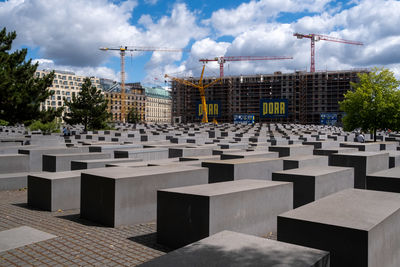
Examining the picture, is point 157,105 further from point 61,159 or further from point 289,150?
point 61,159

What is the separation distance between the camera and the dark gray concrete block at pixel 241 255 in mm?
3611

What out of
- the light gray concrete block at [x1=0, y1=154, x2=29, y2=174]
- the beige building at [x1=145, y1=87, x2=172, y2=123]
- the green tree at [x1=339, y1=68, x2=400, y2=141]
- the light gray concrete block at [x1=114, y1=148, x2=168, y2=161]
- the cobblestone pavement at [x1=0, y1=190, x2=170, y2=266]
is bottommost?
the cobblestone pavement at [x1=0, y1=190, x2=170, y2=266]

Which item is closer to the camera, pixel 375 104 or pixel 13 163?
pixel 13 163

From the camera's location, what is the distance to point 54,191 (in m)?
8.27

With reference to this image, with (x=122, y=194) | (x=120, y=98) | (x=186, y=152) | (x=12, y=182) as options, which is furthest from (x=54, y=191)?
(x=120, y=98)

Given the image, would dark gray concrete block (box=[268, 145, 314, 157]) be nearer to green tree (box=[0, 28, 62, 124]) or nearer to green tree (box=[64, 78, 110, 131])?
green tree (box=[0, 28, 62, 124])

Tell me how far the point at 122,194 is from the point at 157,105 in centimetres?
16848

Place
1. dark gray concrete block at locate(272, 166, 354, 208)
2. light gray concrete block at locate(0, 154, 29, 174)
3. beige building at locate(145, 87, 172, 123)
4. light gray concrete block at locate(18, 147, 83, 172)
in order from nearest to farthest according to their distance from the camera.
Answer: dark gray concrete block at locate(272, 166, 354, 208)
light gray concrete block at locate(0, 154, 29, 174)
light gray concrete block at locate(18, 147, 83, 172)
beige building at locate(145, 87, 172, 123)

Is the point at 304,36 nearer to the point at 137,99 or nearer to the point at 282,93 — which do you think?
the point at 282,93

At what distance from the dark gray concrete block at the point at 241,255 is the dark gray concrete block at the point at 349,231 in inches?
26.5

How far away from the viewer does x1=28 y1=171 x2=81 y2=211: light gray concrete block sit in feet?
27.1

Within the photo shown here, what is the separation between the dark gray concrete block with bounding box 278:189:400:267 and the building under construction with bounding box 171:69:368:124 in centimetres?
9610

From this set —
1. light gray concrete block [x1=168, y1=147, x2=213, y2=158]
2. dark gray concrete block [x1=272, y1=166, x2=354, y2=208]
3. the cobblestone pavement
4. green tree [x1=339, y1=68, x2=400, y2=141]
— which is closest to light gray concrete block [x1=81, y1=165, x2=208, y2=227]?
the cobblestone pavement

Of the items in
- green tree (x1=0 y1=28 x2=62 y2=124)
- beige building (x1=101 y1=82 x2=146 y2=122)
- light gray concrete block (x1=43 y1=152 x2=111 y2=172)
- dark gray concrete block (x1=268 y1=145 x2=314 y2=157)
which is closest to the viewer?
light gray concrete block (x1=43 y1=152 x2=111 y2=172)
